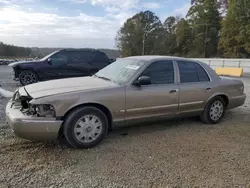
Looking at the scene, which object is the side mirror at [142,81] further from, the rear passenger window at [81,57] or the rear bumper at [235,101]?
the rear passenger window at [81,57]

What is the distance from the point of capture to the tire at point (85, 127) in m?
3.90

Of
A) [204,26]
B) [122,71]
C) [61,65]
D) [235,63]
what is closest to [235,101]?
[122,71]

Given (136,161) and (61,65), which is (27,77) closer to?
(61,65)

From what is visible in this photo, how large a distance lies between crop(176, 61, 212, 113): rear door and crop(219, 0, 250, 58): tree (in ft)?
134

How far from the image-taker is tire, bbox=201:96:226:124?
5.49m

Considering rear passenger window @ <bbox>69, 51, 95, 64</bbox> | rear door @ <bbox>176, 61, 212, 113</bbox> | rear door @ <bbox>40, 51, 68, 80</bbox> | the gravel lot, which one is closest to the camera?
the gravel lot

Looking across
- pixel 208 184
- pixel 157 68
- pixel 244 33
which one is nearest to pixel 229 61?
pixel 244 33

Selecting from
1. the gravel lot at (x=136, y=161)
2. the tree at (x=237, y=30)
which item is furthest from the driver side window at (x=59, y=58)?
the tree at (x=237, y=30)

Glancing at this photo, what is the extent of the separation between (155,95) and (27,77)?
23.1 feet

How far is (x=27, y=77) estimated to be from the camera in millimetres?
10156

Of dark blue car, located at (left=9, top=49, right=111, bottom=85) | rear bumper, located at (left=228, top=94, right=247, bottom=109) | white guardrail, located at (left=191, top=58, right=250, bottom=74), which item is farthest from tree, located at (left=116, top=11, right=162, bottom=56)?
rear bumper, located at (left=228, top=94, right=247, bottom=109)

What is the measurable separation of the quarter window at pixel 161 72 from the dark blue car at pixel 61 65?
20.2ft

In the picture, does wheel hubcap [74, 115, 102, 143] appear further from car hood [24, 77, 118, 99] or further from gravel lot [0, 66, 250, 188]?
car hood [24, 77, 118, 99]

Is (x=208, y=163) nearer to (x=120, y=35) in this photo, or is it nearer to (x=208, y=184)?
(x=208, y=184)
